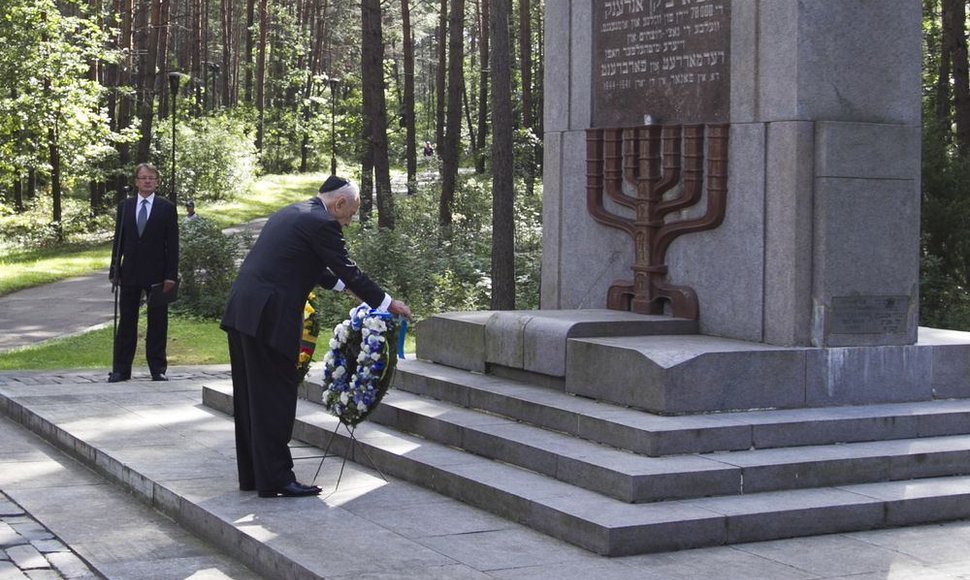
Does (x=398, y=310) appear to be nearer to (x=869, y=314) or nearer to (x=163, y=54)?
(x=869, y=314)

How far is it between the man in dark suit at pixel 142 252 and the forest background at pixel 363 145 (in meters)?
7.40

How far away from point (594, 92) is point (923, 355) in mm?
3640

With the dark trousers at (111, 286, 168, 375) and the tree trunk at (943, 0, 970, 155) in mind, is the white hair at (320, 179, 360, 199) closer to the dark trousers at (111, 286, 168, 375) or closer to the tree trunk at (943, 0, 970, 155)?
the dark trousers at (111, 286, 168, 375)

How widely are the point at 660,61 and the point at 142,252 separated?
5.63 meters

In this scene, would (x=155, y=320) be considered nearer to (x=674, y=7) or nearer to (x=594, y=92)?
(x=594, y=92)

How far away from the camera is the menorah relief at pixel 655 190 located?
9672 millimetres

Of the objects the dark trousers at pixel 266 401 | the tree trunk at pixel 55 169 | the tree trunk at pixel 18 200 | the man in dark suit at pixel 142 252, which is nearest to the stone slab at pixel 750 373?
the dark trousers at pixel 266 401

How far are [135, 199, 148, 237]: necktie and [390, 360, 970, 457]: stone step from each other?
191 inches

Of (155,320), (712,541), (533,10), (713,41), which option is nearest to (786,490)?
(712,541)

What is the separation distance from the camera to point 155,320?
13125 millimetres

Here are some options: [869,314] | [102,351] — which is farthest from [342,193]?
[102,351]

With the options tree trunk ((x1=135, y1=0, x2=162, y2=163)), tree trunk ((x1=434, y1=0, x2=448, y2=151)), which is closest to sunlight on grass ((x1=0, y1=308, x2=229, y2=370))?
tree trunk ((x1=135, y1=0, x2=162, y2=163))

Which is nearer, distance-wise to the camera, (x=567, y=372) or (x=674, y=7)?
(x=567, y=372)

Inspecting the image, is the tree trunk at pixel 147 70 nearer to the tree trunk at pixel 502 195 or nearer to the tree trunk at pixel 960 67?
the tree trunk at pixel 502 195
